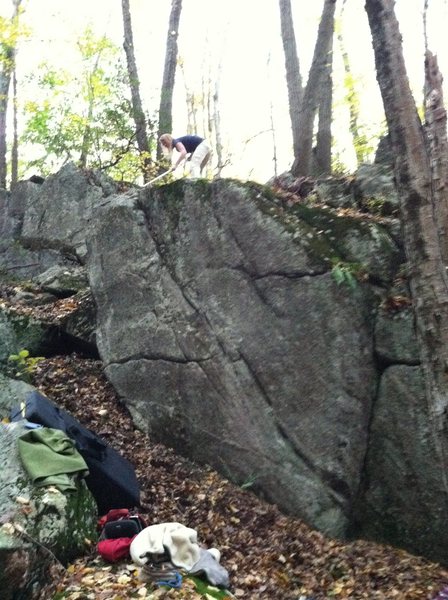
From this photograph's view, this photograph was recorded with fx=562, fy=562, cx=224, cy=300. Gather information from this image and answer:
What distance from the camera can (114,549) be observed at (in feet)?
16.6

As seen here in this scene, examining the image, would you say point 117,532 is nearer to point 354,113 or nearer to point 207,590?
point 207,590

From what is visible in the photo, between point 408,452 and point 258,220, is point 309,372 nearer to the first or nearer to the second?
point 408,452

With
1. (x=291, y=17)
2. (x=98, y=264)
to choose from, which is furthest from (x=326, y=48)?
(x=98, y=264)

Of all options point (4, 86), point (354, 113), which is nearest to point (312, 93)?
point (354, 113)

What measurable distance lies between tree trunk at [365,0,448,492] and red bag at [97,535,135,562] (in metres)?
2.88

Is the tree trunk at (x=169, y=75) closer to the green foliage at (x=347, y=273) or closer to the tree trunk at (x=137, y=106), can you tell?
the tree trunk at (x=137, y=106)

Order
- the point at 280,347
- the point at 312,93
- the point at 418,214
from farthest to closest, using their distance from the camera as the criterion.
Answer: the point at 312,93 < the point at 280,347 < the point at 418,214

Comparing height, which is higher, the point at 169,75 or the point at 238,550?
the point at 169,75

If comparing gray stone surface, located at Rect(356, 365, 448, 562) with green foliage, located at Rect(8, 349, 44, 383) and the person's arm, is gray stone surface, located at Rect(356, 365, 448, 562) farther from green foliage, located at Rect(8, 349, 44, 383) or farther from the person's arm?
the person's arm

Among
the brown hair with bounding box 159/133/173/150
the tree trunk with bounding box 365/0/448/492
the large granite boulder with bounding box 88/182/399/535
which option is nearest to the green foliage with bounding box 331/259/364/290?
the large granite boulder with bounding box 88/182/399/535

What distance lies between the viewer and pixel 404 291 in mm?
6980

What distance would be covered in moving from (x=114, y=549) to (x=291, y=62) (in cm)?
1164

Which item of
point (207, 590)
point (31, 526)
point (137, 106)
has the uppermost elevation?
point (137, 106)

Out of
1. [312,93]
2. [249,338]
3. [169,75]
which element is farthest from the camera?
[169,75]
